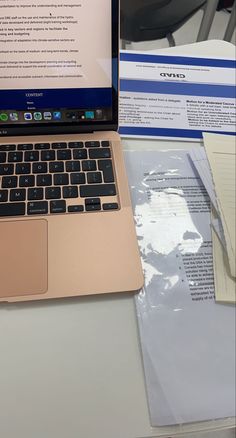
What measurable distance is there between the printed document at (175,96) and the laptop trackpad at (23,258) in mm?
245

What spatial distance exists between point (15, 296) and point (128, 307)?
5.2 inches

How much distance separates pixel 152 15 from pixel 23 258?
870 millimetres

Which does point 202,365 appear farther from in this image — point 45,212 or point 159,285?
point 45,212

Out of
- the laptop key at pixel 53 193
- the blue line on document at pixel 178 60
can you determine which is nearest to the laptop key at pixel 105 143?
the laptop key at pixel 53 193

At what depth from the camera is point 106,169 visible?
0.54 meters

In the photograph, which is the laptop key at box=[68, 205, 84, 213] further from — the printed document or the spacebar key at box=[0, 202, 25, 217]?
the printed document

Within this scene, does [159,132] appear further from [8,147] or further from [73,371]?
[73,371]

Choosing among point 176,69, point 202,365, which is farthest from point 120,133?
point 202,365

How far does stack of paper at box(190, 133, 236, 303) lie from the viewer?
465 millimetres

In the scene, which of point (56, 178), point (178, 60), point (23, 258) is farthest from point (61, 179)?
point (178, 60)

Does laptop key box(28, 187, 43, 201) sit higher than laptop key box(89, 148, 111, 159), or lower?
lower

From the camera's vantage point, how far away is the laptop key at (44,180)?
52cm

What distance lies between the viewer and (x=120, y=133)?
625 millimetres

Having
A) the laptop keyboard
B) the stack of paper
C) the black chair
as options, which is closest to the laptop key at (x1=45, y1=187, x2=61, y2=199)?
the laptop keyboard
